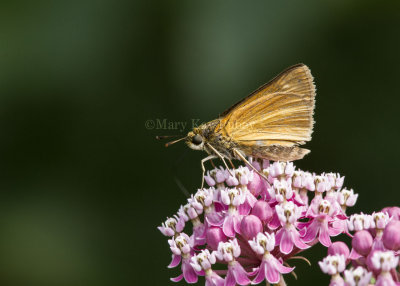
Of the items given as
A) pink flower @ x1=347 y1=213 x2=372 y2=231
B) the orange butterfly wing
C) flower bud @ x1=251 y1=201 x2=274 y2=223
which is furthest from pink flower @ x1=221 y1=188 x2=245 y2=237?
pink flower @ x1=347 y1=213 x2=372 y2=231

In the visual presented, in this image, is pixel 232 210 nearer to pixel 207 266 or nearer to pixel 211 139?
pixel 207 266

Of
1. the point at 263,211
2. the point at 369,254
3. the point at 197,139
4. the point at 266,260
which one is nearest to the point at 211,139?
the point at 197,139

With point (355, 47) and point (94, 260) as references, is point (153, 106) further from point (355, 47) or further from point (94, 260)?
point (355, 47)

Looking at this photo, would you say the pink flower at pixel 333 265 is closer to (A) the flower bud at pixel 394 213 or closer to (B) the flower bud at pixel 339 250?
(B) the flower bud at pixel 339 250

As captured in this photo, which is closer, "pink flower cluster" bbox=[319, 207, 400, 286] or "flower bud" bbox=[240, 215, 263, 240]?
"pink flower cluster" bbox=[319, 207, 400, 286]

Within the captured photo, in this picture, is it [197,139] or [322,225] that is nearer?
[322,225]

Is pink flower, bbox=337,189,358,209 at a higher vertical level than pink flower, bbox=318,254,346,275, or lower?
higher

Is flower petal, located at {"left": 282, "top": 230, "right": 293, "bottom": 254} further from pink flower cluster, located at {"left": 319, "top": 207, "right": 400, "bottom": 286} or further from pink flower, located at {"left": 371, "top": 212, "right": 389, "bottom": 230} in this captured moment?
pink flower, located at {"left": 371, "top": 212, "right": 389, "bottom": 230}
